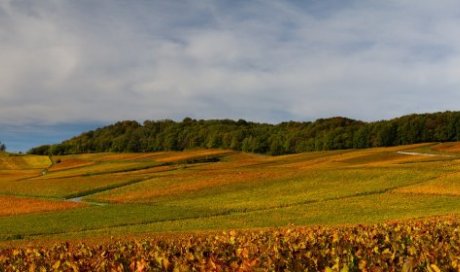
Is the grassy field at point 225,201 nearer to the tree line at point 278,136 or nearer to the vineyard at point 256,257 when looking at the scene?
the vineyard at point 256,257

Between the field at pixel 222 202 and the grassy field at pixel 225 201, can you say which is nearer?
the field at pixel 222 202

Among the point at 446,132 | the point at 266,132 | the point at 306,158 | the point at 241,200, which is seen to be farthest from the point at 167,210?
the point at 266,132

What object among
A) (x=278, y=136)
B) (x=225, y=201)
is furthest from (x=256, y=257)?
(x=278, y=136)

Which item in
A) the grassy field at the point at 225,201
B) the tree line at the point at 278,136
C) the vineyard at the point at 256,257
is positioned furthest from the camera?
the tree line at the point at 278,136

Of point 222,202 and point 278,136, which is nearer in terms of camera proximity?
point 222,202

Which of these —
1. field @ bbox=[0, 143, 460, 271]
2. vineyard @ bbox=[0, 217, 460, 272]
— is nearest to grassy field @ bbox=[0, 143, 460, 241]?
field @ bbox=[0, 143, 460, 271]

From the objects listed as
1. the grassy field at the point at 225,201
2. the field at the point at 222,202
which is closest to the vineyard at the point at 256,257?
the field at the point at 222,202

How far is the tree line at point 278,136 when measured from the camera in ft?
424

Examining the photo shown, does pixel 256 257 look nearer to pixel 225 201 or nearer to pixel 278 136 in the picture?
pixel 225 201

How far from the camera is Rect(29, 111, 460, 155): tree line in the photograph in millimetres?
129375

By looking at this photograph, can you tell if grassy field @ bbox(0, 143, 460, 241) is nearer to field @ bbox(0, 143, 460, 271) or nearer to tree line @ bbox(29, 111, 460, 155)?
field @ bbox(0, 143, 460, 271)

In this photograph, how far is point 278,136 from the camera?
505 ft

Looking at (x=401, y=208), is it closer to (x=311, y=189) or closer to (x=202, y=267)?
(x=311, y=189)

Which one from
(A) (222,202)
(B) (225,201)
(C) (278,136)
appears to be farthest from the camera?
(C) (278,136)
